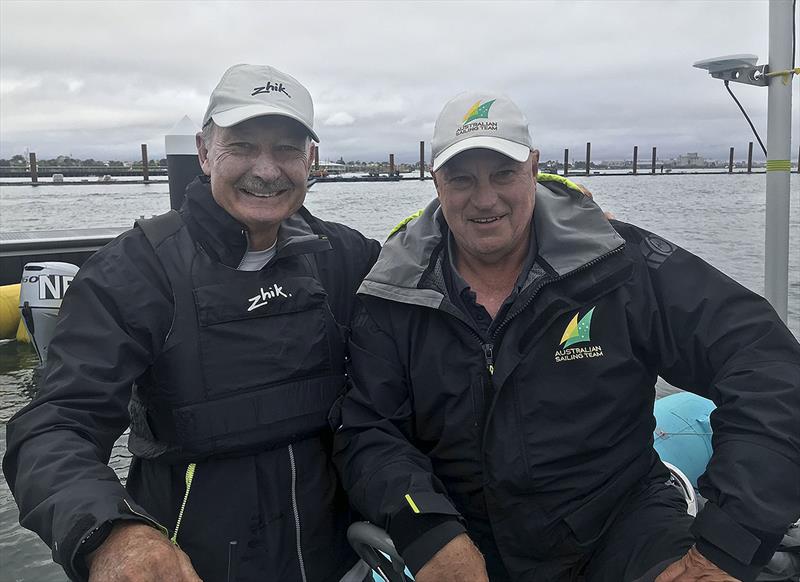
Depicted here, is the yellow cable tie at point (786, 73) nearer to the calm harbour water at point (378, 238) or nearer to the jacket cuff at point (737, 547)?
the jacket cuff at point (737, 547)

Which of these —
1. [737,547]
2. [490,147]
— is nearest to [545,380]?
[737,547]

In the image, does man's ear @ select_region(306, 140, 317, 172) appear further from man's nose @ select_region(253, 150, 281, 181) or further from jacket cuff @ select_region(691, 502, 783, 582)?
jacket cuff @ select_region(691, 502, 783, 582)

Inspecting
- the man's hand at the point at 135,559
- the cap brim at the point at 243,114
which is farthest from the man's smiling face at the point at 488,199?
the man's hand at the point at 135,559

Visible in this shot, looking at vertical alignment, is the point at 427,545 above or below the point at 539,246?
below

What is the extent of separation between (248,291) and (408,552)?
3.28 ft

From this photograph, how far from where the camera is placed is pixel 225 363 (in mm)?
2184

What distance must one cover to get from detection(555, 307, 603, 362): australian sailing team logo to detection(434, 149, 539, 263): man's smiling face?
1.31ft

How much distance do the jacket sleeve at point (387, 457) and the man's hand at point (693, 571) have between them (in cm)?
61

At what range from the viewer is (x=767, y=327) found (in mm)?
2055

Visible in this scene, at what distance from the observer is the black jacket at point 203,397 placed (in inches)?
75.8

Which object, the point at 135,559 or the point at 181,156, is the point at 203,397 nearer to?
the point at 135,559

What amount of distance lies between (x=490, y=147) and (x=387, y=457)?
44.9 inches

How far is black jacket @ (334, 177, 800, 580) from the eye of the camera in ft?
6.97

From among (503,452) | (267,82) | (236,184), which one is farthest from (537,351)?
(267,82)
